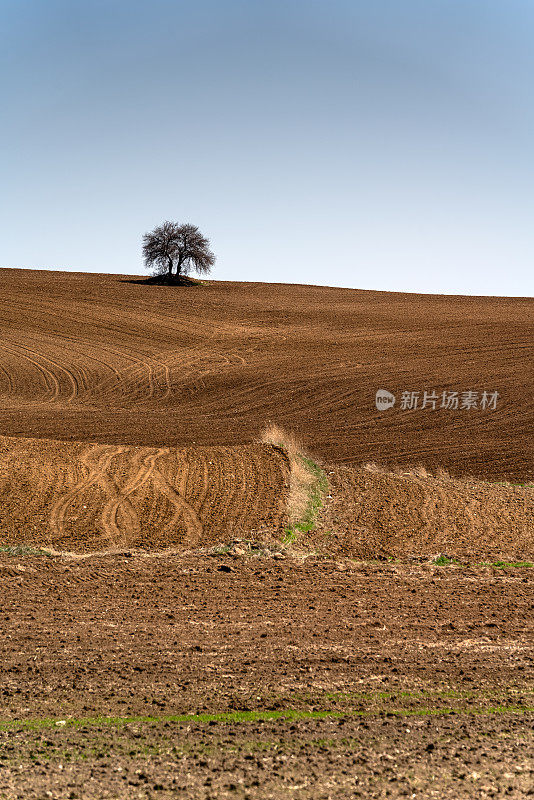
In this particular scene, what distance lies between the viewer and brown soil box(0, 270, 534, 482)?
971 inches

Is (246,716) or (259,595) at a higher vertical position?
(259,595)

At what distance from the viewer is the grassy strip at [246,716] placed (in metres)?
6.17

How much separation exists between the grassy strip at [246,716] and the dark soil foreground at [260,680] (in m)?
0.02

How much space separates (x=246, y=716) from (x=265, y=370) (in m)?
27.0

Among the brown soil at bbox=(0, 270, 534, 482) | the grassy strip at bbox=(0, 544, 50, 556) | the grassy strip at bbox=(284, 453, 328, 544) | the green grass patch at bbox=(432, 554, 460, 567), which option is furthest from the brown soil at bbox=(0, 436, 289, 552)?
the brown soil at bbox=(0, 270, 534, 482)

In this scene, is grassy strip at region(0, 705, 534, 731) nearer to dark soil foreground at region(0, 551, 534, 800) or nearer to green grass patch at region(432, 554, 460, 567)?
dark soil foreground at region(0, 551, 534, 800)

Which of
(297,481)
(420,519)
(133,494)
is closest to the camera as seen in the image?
(420,519)

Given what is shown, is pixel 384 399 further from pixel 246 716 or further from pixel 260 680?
pixel 246 716

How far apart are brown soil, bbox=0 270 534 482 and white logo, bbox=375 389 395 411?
0.34m

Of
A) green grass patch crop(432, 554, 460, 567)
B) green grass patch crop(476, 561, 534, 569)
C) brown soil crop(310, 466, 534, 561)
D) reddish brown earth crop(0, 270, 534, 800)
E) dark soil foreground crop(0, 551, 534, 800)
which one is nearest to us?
dark soil foreground crop(0, 551, 534, 800)

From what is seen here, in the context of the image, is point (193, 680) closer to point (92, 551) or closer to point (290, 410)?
point (92, 551)

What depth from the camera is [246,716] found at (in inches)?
253

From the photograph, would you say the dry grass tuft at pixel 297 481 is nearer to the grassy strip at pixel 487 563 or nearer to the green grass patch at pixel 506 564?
the grassy strip at pixel 487 563

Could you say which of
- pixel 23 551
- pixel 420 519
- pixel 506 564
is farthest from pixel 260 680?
pixel 420 519
